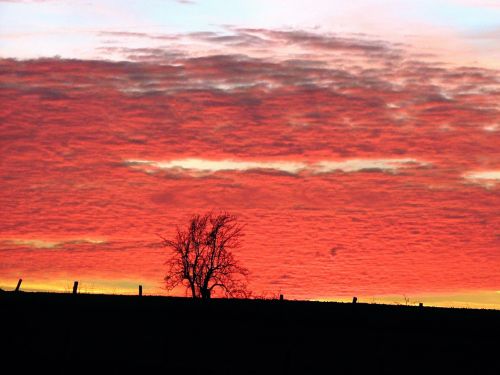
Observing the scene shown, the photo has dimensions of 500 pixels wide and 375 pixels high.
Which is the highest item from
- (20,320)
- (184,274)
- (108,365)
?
(184,274)

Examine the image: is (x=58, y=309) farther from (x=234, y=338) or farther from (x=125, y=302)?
(x=234, y=338)

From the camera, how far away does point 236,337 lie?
1692 inches

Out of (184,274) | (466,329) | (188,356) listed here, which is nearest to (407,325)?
(466,329)

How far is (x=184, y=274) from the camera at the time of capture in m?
77.6

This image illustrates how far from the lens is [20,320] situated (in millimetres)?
43312

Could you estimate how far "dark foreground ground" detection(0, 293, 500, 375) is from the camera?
129ft

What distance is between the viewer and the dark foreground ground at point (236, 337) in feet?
129

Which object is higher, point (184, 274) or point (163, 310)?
point (184, 274)

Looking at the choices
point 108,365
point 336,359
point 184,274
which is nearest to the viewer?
point 108,365

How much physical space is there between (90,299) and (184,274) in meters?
30.7

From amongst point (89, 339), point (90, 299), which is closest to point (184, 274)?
point (90, 299)

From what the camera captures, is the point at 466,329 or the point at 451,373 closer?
the point at 451,373

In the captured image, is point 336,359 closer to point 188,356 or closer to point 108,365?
point 188,356

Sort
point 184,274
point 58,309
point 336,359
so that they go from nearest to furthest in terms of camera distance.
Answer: point 336,359
point 58,309
point 184,274
